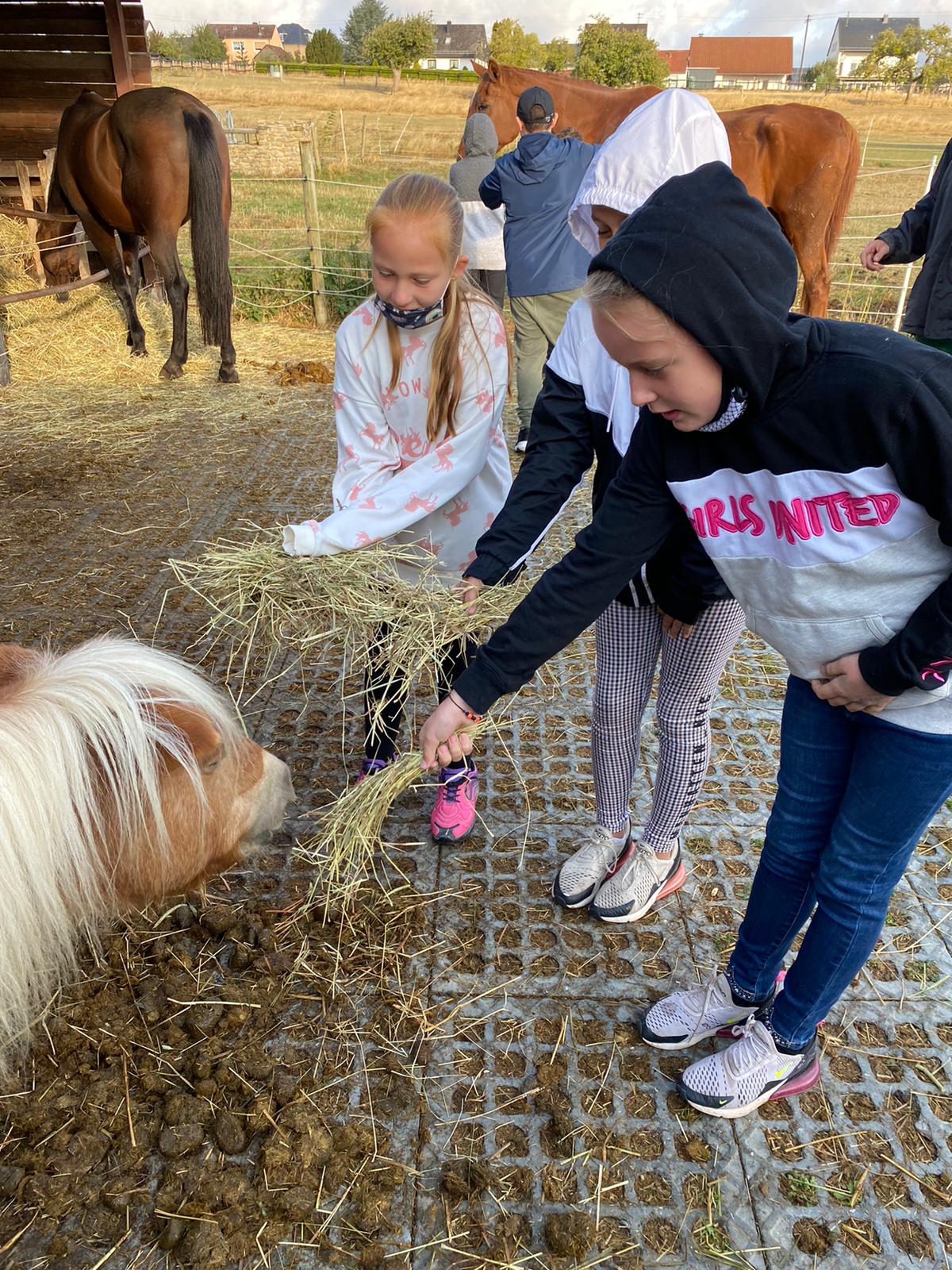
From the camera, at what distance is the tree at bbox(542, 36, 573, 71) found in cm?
4472

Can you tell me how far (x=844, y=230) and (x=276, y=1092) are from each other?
1740 cm

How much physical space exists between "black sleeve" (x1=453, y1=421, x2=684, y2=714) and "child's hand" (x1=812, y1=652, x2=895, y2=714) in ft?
1.39

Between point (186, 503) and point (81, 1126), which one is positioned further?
point (186, 503)

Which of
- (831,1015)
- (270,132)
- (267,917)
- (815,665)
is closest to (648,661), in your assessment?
(815,665)

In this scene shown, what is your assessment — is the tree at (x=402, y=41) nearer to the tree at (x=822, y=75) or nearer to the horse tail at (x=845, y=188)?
the tree at (x=822, y=75)

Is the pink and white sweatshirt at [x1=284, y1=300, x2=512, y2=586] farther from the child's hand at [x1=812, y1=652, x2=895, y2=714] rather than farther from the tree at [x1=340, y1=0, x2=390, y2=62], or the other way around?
the tree at [x1=340, y1=0, x2=390, y2=62]

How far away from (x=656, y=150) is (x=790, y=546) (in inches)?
33.6

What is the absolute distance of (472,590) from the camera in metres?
2.08

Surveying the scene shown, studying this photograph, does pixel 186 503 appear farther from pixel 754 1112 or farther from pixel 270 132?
pixel 270 132

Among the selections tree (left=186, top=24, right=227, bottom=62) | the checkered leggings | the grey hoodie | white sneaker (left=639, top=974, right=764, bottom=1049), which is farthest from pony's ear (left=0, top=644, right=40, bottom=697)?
tree (left=186, top=24, right=227, bottom=62)

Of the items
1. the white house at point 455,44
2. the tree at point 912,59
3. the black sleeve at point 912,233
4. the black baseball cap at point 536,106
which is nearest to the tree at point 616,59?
the tree at point 912,59

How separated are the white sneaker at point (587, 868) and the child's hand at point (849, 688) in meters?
1.08

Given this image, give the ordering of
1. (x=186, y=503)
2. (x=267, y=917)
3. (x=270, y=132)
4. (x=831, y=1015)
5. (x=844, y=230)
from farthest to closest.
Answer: (x=270, y=132) → (x=844, y=230) → (x=186, y=503) → (x=267, y=917) → (x=831, y=1015)

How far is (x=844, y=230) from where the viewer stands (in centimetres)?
1516
